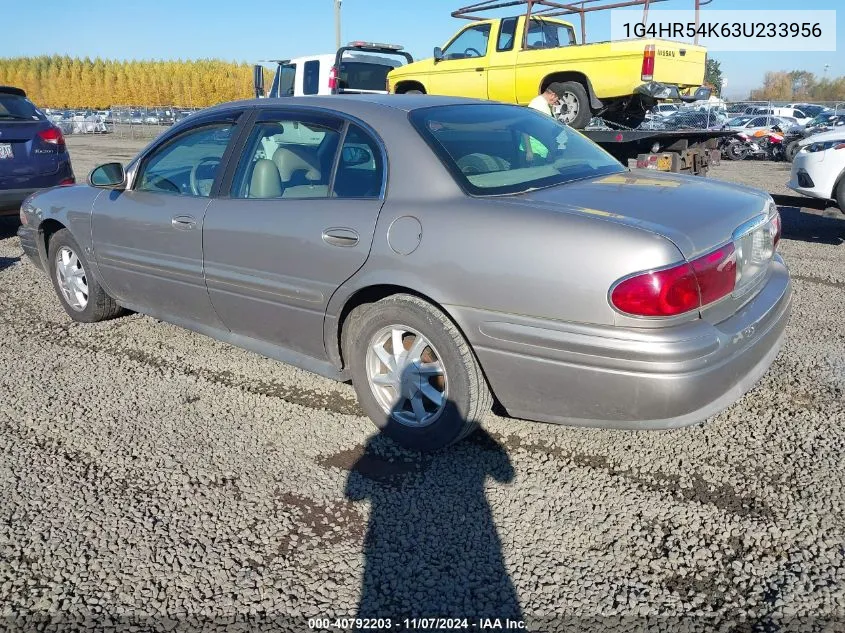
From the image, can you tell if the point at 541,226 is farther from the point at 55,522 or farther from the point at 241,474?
the point at 55,522

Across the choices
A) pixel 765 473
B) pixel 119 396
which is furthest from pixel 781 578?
pixel 119 396

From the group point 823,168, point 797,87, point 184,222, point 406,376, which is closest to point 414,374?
Result: point 406,376

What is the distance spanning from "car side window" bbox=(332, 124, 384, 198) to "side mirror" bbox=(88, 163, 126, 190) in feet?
5.86

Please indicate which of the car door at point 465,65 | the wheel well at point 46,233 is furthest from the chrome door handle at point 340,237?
the car door at point 465,65

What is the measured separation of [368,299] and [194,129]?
1725mm

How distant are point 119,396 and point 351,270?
1.67 meters

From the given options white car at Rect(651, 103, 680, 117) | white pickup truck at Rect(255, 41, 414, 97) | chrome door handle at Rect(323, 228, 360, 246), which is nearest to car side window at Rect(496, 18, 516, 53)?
white car at Rect(651, 103, 680, 117)

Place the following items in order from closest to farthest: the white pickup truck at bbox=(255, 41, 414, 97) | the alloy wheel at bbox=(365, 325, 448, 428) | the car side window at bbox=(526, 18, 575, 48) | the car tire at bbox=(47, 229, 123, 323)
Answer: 1. the alloy wheel at bbox=(365, 325, 448, 428)
2. the car tire at bbox=(47, 229, 123, 323)
3. the car side window at bbox=(526, 18, 575, 48)
4. the white pickup truck at bbox=(255, 41, 414, 97)

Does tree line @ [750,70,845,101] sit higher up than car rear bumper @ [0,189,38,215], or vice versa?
tree line @ [750,70,845,101]

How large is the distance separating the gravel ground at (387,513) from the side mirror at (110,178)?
47.5 inches

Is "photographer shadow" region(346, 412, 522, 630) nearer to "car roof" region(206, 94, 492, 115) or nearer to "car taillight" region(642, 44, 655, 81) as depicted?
"car roof" region(206, 94, 492, 115)

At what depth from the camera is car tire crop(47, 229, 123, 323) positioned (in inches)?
191

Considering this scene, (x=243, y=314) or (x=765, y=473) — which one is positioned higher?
(x=243, y=314)

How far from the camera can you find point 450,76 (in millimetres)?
11500
